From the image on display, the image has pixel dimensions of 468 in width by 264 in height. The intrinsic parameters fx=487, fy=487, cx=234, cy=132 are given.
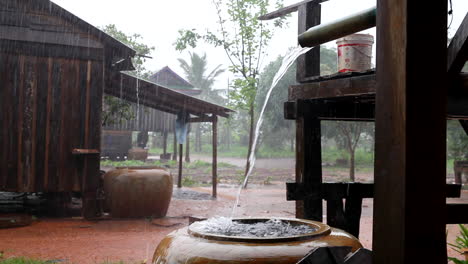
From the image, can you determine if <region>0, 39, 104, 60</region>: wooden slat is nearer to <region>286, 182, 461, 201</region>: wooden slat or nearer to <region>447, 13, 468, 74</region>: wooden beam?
<region>286, 182, 461, 201</region>: wooden slat

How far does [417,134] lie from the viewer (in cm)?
126

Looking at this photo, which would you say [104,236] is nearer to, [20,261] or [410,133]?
[20,261]

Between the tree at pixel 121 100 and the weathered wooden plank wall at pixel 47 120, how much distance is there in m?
1.69

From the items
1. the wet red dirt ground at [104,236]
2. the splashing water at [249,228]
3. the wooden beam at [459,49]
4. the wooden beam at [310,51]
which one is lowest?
the wet red dirt ground at [104,236]

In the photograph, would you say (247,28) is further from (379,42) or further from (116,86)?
(379,42)

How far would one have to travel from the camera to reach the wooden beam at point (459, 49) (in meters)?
2.01

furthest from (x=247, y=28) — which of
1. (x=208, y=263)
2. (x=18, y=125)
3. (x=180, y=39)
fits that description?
(x=208, y=263)

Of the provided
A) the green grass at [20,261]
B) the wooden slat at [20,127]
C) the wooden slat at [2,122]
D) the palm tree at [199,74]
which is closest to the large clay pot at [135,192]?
the wooden slat at [20,127]

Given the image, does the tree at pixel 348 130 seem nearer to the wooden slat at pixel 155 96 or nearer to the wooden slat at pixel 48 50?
the wooden slat at pixel 155 96

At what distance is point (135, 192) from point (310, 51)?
21.0 ft

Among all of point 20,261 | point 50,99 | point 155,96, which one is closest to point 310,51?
point 20,261

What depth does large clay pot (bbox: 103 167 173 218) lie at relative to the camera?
977cm

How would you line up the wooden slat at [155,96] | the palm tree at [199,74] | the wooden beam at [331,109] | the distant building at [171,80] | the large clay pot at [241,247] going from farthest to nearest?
the palm tree at [199,74] < the distant building at [171,80] < the wooden slat at [155,96] < the wooden beam at [331,109] < the large clay pot at [241,247]

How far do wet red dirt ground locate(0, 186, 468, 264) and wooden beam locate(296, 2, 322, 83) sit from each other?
3.29 metres
